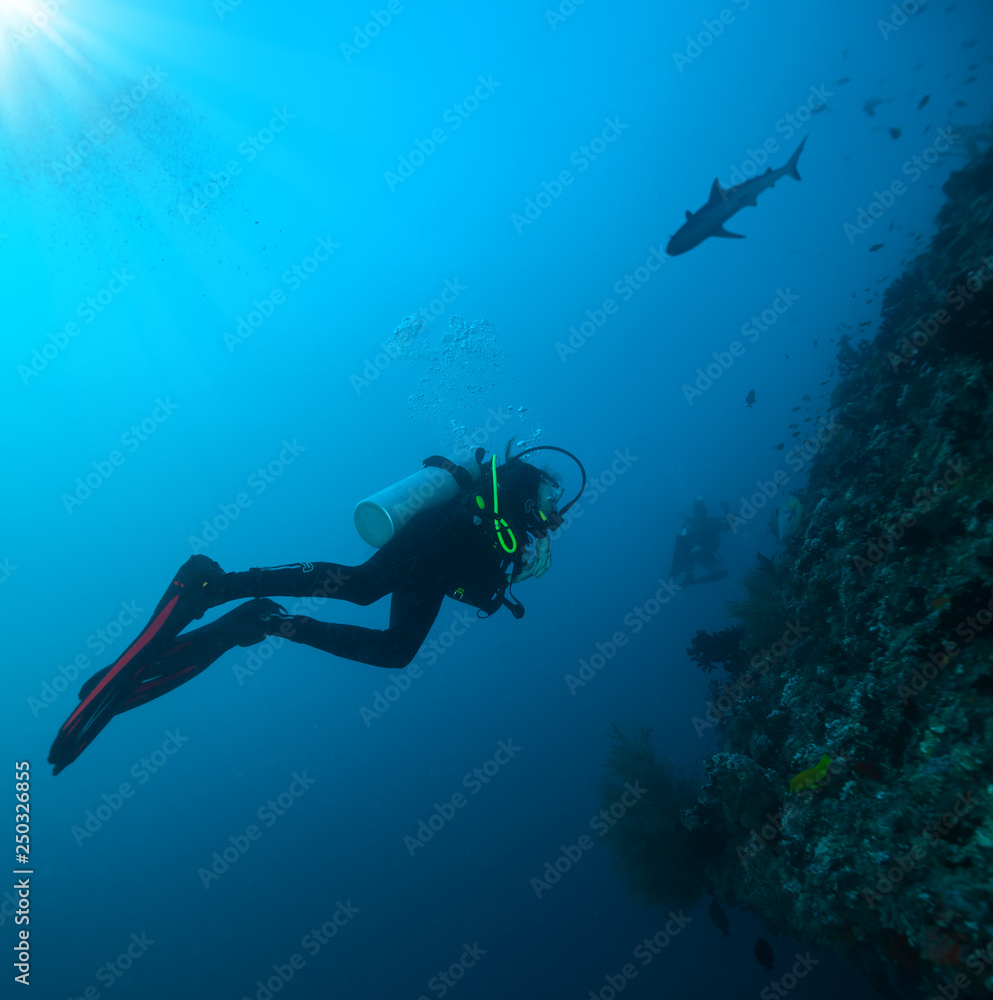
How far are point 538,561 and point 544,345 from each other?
137ft

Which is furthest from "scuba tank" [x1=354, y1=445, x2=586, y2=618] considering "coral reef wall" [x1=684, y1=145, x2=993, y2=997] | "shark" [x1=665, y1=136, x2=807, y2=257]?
"shark" [x1=665, y1=136, x2=807, y2=257]

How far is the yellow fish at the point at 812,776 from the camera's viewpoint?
3.80 metres

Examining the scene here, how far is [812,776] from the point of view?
3.89 meters

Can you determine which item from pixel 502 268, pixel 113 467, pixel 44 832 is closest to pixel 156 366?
pixel 113 467

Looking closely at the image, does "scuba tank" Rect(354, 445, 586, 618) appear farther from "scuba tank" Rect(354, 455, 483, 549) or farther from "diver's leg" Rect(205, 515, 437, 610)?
"diver's leg" Rect(205, 515, 437, 610)

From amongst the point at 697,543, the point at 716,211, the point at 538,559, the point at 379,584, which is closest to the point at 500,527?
the point at 538,559

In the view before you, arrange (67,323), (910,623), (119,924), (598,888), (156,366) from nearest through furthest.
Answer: (910,623) < (598,888) < (119,924) < (67,323) < (156,366)

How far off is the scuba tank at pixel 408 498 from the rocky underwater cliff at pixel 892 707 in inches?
167

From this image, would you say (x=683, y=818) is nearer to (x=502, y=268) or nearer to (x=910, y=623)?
(x=910, y=623)

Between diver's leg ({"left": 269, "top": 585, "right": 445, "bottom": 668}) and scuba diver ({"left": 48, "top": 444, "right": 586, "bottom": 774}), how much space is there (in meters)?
0.01

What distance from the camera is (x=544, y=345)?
44250 millimetres

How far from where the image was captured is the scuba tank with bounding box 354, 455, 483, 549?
5.18m

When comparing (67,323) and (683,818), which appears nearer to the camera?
(683,818)

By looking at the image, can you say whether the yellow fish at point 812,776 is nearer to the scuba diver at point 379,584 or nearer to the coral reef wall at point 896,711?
the coral reef wall at point 896,711
